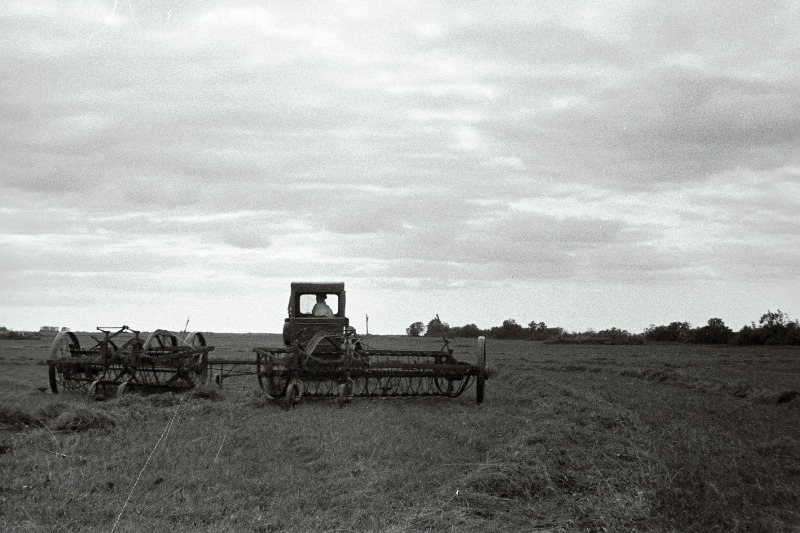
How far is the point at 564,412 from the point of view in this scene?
40.7 feet

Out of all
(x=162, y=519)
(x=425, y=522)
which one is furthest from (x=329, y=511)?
(x=162, y=519)

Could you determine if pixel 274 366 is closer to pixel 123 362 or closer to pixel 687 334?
pixel 123 362

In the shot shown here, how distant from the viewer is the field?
6.18 metres

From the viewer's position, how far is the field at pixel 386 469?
20.3ft

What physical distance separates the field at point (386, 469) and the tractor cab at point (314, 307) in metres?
5.56

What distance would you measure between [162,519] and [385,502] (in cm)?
205

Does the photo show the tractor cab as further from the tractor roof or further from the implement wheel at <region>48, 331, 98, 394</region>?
the implement wheel at <region>48, 331, 98, 394</region>

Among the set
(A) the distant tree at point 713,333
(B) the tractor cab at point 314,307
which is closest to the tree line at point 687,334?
(A) the distant tree at point 713,333

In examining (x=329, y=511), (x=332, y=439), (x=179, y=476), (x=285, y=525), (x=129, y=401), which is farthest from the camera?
(x=129, y=401)

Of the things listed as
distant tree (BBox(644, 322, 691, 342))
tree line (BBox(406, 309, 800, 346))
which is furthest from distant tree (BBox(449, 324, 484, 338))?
distant tree (BBox(644, 322, 691, 342))

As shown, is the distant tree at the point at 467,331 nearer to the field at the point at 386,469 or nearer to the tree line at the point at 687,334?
the tree line at the point at 687,334

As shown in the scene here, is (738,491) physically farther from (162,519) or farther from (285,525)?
(162,519)

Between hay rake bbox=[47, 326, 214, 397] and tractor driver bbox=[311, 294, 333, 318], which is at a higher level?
tractor driver bbox=[311, 294, 333, 318]

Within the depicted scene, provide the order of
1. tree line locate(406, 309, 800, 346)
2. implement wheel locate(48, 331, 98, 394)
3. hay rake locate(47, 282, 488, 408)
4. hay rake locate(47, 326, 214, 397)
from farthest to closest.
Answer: tree line locate(406, 309, 800, 346) < implement wheel locate(48, 331, 98, 394) < hay rake locate(47, 326, 214, 397) < hay rake locate(47, 282, 488, 408)
